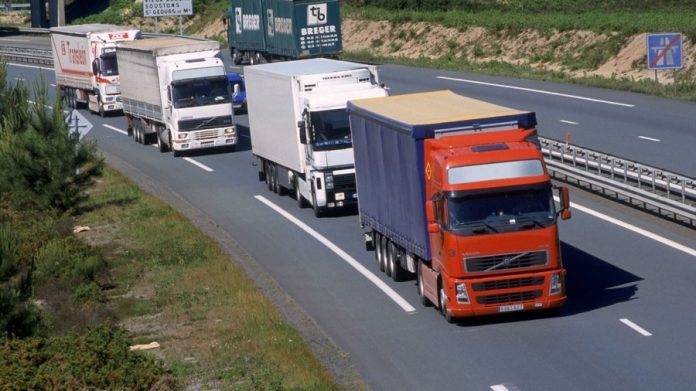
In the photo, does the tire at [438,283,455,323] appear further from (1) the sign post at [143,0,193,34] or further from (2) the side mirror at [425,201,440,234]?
(1) the sign post at [143,0,193,34]

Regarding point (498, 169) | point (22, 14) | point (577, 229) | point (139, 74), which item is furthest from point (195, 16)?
point (498, 169)

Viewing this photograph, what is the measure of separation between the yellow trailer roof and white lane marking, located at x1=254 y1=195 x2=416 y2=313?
10.4ft

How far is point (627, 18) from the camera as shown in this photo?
6550cm

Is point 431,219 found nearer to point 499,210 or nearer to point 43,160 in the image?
point 499,210

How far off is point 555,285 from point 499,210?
1450 millimetres

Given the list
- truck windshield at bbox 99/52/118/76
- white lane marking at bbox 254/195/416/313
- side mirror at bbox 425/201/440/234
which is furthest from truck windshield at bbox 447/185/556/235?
truck windshield at bbox 99/52/118/76

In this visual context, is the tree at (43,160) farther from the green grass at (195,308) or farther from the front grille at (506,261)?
the front grille at (506,261)

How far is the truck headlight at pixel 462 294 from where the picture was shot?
1930 cm

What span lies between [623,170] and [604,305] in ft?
30.0

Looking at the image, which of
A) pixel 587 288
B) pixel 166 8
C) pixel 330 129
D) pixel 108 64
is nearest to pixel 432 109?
pixel 587 288

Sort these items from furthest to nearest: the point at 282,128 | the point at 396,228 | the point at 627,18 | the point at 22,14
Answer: the point at 22,14 → the point at 627,18 → the point at 282,128 → the point at 396,228

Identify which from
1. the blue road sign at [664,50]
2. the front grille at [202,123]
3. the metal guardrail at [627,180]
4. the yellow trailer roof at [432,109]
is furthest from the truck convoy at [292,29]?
the yellow trailer roof at [432,109]

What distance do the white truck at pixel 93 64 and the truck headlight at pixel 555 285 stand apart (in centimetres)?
3821

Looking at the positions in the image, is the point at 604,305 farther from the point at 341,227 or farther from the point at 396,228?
the point at 341,227
